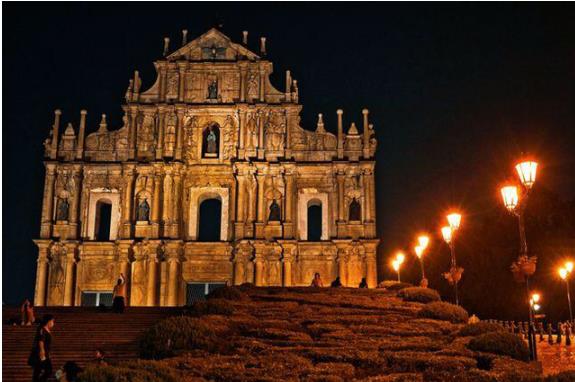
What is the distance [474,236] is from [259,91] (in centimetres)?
2345

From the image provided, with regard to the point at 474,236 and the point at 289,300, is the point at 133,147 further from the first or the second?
the point at 474,236

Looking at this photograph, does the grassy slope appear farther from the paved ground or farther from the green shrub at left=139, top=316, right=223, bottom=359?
the paved ground

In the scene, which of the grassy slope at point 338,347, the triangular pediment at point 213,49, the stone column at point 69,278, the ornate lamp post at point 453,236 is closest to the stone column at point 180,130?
the triangular pediment at point 213,49

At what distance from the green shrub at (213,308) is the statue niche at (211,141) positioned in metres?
20.0

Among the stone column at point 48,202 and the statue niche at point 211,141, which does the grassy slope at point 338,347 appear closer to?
the statue niche at point 211,141

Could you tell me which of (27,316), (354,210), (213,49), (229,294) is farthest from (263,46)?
(27,316)

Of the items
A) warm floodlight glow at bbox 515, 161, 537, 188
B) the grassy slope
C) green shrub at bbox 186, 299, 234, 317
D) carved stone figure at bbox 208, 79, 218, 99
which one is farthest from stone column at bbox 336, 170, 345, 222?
warm floodlight glow at bbox 515, 161, 537, 188

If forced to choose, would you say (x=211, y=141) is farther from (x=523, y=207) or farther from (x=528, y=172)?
(x=528, y=172)

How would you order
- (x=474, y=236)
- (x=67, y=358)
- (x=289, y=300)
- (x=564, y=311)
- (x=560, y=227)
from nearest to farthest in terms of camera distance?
(x=67, y=358)
(x=289, y=300)
(x=564, y=311)
(x=560, y=227)
(x=474, y=236)

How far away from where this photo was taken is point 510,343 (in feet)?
59.5

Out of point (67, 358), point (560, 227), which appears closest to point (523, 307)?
point (560, 227)

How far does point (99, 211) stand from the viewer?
1710 inches

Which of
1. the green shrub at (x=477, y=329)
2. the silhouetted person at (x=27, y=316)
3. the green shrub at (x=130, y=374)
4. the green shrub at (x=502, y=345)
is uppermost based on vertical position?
the silhouetted person at (x=27, y=316)

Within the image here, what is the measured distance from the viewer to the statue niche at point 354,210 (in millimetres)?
41906
